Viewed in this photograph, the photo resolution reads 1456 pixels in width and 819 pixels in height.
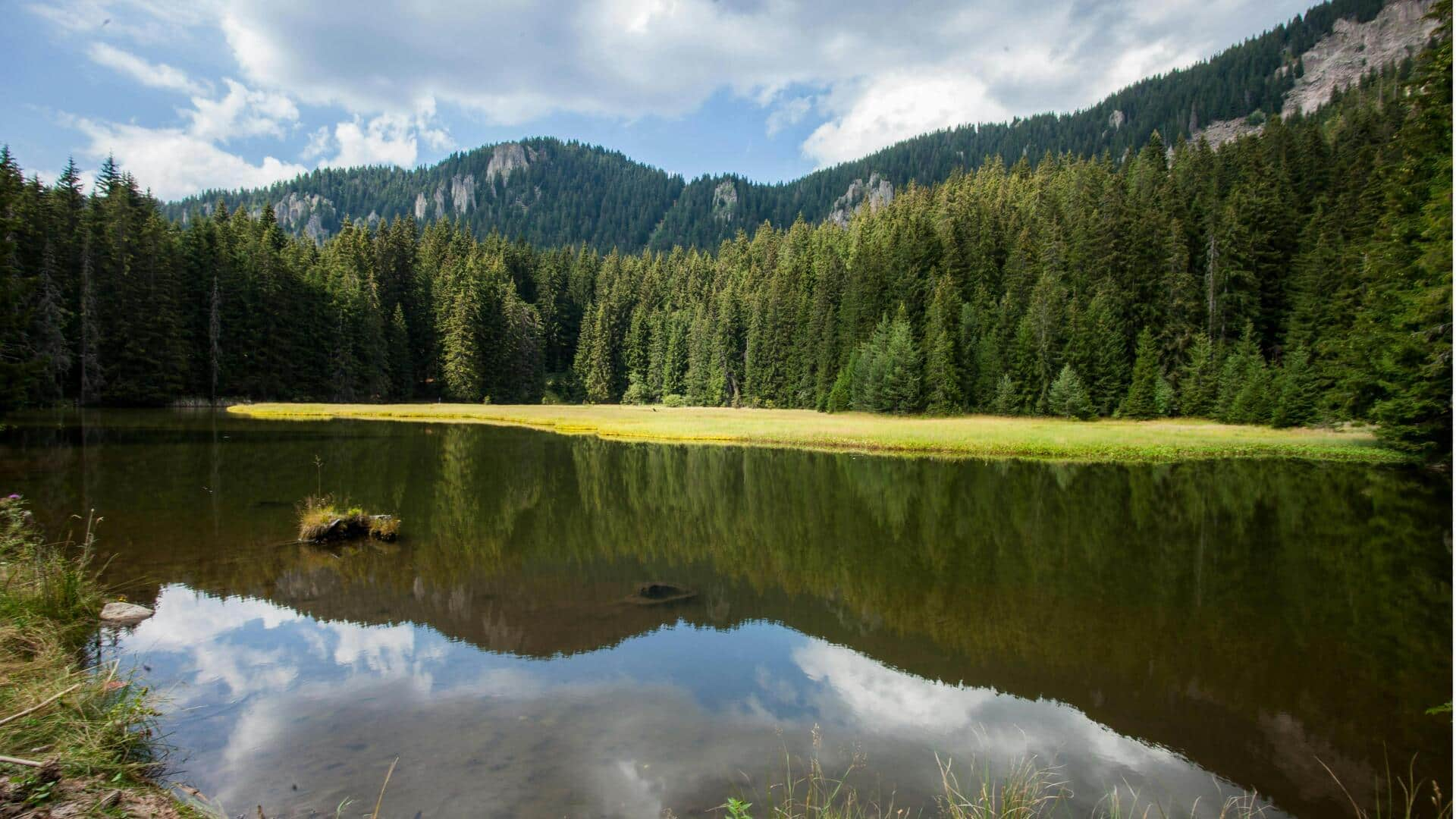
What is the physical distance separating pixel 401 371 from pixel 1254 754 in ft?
292

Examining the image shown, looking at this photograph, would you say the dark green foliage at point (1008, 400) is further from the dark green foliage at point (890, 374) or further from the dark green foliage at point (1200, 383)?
the dark green foliage at point (1200, 383)

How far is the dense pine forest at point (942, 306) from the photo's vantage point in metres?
42.8

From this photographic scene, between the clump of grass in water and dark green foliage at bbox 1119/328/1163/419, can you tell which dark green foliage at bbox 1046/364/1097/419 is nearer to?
dark green foliage at bbox 1119/328/1163/419

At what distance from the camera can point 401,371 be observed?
276 feet

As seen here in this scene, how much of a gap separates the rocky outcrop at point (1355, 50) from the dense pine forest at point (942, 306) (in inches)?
3132

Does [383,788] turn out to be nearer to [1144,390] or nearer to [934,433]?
[934,433]

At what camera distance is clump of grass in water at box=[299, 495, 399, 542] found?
16.0 metres

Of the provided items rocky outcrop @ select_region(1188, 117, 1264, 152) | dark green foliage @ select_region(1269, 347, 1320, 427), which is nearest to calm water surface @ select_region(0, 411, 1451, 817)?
dark green foliage @ select_region(1269, 347, 1320, 427)

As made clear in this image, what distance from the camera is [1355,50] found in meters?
160

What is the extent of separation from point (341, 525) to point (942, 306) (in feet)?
193

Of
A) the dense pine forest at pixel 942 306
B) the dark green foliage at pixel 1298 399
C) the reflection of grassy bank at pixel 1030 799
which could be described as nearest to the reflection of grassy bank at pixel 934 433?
the dark green foliage at pixel 1298 399

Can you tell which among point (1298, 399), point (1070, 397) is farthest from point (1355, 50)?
point (1298, 399)

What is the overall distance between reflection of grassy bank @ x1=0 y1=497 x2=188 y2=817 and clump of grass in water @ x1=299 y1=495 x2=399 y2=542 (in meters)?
6.14

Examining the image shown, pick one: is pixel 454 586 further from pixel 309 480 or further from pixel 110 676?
pixel 309 480
